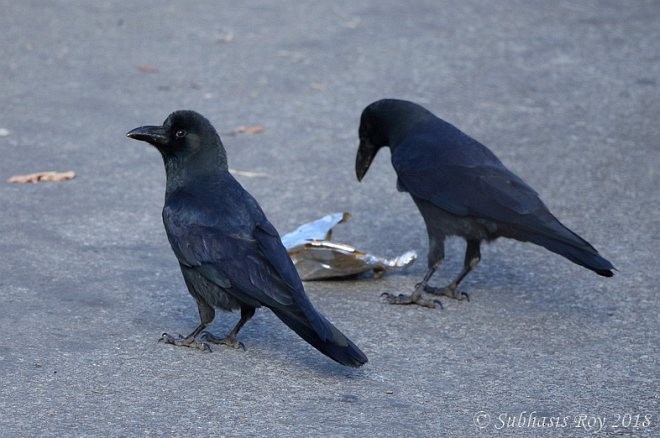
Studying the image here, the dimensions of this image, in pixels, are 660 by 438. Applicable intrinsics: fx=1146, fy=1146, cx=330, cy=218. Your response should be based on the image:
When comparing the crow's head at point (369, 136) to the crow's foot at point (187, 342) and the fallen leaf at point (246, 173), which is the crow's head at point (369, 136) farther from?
the crow's foot at point (187, 342)

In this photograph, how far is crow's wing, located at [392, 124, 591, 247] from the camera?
588cm

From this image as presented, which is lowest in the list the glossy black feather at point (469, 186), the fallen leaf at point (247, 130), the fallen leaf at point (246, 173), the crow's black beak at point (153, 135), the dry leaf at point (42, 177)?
the dry leaf at point (42, 177)

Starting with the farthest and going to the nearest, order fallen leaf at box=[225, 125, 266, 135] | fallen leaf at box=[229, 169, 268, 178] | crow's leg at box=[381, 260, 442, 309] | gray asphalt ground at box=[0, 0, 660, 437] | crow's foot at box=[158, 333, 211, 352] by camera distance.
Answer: fallen leaf at box=[225, 125, 266, 135] → fallen leaf at box=[229, 169, 268, 178] → crow's leg at box=[381, 260, 442, 309] → crow's foot at box=[158, 333, 211, 352] → gray asphalt ground at box=[0, 0, 660, 437]

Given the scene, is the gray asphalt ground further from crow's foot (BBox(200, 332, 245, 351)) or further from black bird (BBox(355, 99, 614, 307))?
black bird (BBox(355, 99, 614, 307))

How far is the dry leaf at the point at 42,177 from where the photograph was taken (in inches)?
294

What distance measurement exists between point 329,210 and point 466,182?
1.49m

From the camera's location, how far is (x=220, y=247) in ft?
16.8

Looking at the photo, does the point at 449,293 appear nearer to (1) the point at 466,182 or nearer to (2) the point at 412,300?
(2) the point at 412,300

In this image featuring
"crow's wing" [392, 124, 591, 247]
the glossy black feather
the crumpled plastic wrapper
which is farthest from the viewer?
the crumpled plastic wrapper

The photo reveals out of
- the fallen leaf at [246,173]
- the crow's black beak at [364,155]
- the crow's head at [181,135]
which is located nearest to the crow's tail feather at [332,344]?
the crow's head at [181,135]

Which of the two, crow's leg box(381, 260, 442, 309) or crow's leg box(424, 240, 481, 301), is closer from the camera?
crow's leg box(381, 260, 442, 309)

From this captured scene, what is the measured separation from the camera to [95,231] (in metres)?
6.77

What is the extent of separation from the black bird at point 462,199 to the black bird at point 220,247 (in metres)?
1.16

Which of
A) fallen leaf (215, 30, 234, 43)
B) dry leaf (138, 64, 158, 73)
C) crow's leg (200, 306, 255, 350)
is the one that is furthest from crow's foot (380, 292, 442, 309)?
fallen leaf (215, 30, 234, 43)
